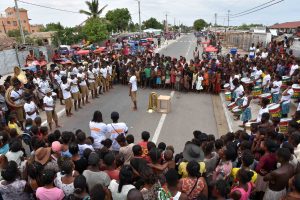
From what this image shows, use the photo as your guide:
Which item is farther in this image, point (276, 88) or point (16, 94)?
point (276, 88)

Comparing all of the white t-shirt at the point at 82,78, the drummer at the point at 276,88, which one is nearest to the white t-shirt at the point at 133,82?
the white t-shirt at the point at 82,78

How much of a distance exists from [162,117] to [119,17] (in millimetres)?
66064

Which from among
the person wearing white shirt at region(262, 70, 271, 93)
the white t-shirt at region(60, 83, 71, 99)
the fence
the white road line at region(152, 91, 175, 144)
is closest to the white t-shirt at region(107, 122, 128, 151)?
the white road line at region(152, 91, 175, 144)

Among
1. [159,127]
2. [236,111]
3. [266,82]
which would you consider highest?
[266,82]

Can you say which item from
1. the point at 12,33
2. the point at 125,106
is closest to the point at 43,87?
the point at 125,106

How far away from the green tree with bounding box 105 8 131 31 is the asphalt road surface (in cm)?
6087

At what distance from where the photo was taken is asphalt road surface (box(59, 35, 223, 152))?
10.5 metres

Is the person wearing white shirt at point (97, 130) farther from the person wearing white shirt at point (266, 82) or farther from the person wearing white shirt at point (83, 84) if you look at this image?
the person wearing white shirt at point (266, 82)

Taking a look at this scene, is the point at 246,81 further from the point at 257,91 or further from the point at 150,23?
the point at 150,23

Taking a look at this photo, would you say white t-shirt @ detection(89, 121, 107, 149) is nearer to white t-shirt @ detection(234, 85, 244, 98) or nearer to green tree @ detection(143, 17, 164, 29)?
white t-shirt @ detection(234, 85, 244, 98)

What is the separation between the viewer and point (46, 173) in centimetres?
452

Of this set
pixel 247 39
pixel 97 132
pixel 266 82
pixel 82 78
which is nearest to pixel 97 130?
pixel 97 132

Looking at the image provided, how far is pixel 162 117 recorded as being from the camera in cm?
1228

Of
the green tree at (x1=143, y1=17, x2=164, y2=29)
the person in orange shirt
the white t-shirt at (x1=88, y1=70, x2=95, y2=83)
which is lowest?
the person in orange shirt
